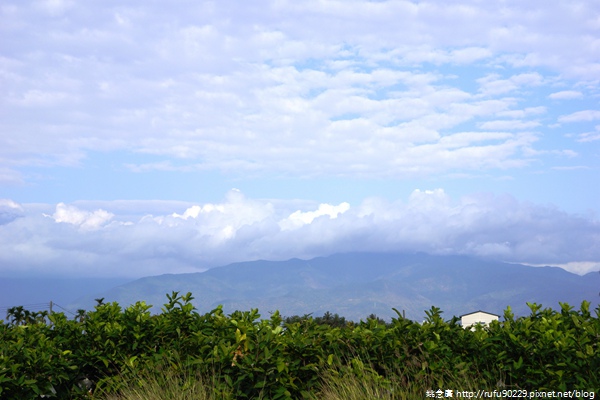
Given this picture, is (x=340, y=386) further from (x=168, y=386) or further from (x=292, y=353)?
(x=168, y=386)

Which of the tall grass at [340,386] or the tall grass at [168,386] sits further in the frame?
the tall grass at [168,386]

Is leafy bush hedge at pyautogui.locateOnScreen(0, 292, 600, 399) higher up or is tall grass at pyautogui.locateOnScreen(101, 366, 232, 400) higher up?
leafy bush hedge at pyautogui.locateOnScreen(0, 292, 600, 399)

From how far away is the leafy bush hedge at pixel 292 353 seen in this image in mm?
7539

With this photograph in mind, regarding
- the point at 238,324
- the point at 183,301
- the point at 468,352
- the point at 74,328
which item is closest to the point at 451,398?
the point at 468,352

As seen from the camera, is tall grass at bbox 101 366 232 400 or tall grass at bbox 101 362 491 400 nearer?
tall grass at bbox 101 362 491 400

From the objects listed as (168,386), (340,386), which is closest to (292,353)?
(340,386)

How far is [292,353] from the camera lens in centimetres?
810

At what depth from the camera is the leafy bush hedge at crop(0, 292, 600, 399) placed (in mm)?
7539

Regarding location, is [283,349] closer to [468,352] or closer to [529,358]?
[468,352]

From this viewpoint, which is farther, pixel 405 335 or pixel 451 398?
pixel 405 335

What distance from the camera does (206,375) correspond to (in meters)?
7.96

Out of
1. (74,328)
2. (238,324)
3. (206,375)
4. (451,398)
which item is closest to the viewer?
(451,398)

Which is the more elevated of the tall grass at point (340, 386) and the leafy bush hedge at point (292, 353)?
the leafy bush hedge at point (292, 353)

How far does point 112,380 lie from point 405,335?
433 centimetres
